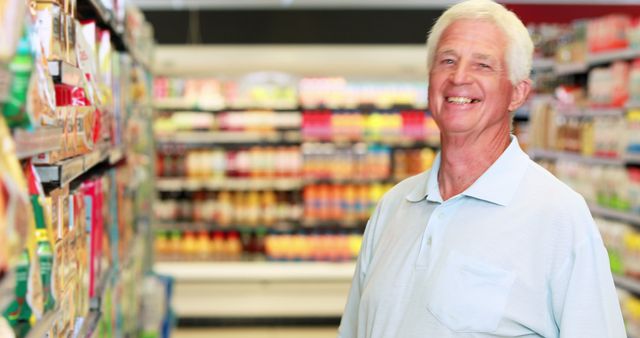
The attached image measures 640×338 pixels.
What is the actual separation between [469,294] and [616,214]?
3873 mm

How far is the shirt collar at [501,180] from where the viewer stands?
2152 mm

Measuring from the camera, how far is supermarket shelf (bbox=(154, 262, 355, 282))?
776 cm

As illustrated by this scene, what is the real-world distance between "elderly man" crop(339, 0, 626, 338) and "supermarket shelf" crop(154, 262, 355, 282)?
5.42 meters

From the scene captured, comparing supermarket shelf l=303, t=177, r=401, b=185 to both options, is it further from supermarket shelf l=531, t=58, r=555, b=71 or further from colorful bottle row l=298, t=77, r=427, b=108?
supermarket shelf l=531, t=58, r=555, b=71

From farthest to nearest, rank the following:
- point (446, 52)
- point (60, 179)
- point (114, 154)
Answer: point (114, 154), point (446, 52), point (60, 179)

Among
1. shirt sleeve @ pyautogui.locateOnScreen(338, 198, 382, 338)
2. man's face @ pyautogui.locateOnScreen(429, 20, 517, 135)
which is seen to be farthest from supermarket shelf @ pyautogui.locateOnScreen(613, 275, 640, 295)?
man's face @ pyautogui.locateOnScreen(429, 20, 517, 135)

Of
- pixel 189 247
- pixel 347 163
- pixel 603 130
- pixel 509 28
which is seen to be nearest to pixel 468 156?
pixel 509 28

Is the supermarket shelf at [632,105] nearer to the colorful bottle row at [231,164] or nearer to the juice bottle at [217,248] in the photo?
the colorful bottle row at [231,164]

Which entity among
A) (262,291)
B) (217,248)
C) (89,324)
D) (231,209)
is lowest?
(262,291)

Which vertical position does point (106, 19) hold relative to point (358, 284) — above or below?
above

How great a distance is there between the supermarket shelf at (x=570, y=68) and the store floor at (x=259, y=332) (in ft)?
9.51

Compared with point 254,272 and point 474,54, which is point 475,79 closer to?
point 474,54

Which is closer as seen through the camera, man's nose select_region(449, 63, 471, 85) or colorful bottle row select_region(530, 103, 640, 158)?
man's nose select_region(449, 63, 471, 85)

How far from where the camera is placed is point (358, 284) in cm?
260
